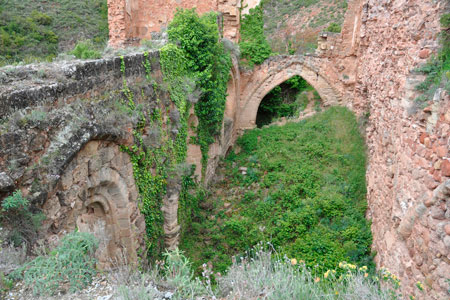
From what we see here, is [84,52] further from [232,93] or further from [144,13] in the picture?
[232,93]

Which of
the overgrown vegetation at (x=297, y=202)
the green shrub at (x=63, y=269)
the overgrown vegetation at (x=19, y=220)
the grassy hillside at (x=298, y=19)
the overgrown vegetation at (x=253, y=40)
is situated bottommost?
the overgrown vegetation at (x=297, y=202)

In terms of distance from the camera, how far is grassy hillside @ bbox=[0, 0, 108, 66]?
48.3ft

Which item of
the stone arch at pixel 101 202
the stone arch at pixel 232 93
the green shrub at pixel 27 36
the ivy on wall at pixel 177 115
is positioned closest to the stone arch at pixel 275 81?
the stone arch at pixel 232 93

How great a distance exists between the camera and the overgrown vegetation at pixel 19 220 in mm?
3189

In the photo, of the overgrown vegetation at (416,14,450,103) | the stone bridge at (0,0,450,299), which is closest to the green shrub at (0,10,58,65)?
the stone bridge at (0,0,450,299)

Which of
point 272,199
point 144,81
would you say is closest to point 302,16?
point 272,199

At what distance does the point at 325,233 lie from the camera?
24.8 ft

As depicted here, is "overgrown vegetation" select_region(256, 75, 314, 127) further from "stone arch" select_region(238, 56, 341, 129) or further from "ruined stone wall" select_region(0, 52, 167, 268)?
"ruined stone wall" select_region(0, 52, 167, 268)

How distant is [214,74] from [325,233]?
486cm

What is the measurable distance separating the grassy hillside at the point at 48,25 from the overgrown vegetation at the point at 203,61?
6820mm

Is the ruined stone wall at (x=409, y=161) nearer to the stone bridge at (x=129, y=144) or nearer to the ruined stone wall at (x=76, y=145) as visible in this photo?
the stone bridge at (x=129, y=144)

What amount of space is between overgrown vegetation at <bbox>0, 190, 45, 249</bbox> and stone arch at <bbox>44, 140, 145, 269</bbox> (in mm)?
292

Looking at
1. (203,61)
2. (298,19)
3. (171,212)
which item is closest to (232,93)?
(203,61)

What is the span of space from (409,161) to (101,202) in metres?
4.41
